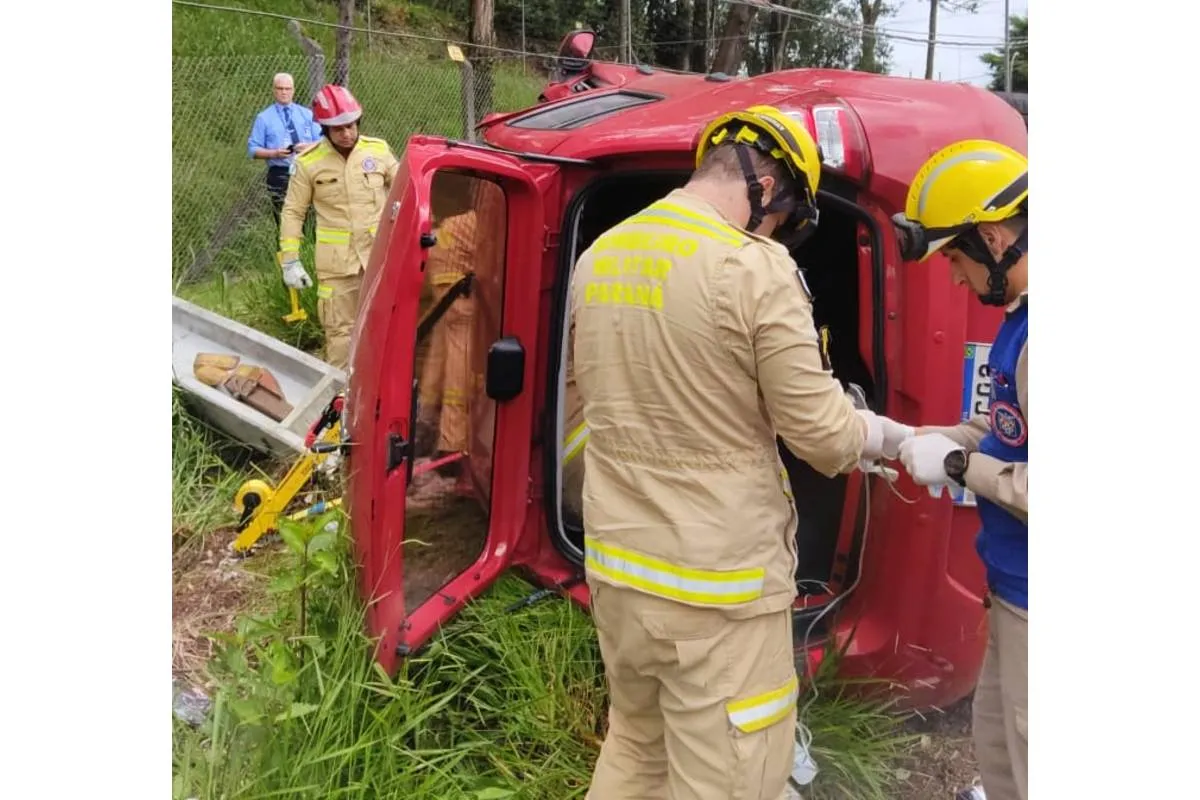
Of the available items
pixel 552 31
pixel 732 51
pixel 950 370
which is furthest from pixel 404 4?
pixel 950 370

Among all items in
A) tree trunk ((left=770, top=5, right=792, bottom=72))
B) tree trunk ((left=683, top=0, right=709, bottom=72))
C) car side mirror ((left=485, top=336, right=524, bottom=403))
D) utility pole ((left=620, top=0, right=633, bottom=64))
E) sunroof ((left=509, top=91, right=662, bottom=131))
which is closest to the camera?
car side mirror ((left=485, top=336, right=524, bottom=403))

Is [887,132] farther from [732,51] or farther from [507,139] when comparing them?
[732,51]

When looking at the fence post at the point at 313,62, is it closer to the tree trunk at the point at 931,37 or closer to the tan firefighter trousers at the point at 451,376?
the tan firefighter trousers at the point at 451,376

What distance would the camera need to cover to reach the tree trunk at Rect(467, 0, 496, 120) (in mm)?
7746

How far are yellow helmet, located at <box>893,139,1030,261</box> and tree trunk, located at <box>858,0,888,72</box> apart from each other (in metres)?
1.19

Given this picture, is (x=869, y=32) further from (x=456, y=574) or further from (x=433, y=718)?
(x=433, y=718)

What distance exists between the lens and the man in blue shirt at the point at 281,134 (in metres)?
6.86

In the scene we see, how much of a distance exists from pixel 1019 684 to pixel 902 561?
0.55 m

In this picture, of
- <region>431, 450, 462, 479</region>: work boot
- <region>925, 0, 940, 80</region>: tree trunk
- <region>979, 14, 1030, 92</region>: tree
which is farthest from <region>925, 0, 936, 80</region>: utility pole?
<region>431, 450, 462, 479</region>: work boot

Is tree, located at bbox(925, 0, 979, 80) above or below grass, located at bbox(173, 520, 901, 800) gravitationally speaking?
above

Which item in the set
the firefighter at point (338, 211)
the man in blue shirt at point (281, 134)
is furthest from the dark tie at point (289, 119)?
the firefighter at point (338, 211)

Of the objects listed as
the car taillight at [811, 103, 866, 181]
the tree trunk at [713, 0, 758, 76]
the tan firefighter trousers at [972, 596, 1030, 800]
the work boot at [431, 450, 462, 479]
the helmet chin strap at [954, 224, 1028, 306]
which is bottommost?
the tan firefighter trousers at [972, 596, 1030, 800]

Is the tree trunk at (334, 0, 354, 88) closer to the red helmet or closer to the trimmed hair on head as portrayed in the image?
the red helmet

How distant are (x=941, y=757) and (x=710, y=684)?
119cm
